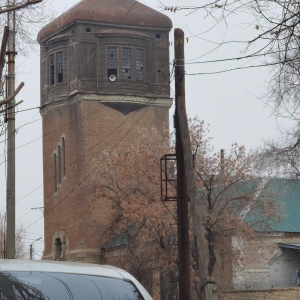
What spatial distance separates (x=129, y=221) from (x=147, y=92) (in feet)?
75.3

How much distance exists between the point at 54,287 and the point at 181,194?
15.0 meters

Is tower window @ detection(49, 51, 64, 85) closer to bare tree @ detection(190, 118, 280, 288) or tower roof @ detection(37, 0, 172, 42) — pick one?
tower roof @ detection(37, 0, 172, 42)

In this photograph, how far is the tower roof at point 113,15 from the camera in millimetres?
69438

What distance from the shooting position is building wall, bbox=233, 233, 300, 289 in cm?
5156

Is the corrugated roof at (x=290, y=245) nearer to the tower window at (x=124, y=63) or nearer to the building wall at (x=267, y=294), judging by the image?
the building wall at (x=267, y=294)

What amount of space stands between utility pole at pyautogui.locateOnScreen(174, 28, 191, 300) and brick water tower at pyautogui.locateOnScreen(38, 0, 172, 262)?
44570 mm

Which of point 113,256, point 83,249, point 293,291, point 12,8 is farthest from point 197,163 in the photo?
point 12,8

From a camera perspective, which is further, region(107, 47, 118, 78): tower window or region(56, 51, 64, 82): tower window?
region(56, 51, 64, 82): tower window

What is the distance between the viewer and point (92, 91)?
227 ft

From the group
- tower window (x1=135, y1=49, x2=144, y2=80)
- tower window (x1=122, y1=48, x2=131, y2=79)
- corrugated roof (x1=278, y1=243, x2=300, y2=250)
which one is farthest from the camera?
tower window (x1=135, y1=49, x2=144, y2=80)

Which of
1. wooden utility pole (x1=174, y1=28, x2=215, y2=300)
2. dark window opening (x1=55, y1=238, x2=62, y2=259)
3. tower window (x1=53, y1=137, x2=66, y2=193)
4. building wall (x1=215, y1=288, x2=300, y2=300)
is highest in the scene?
tower window (x1=53, y1=137, x2=66, y2=193)

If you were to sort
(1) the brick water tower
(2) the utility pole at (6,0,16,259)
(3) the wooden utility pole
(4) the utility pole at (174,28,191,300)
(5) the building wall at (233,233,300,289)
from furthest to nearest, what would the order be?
(1) the brick water tower < (5) the building wall at (233,233,300,289) < (2) the utility pole at (6,0,16,259) < (4) the utility pole at (174,28,191,300) < (3) the wooden utility pole

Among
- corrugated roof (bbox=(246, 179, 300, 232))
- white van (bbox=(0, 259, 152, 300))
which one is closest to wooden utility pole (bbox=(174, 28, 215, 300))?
white van (bbox=(0, 259, 152, 300))

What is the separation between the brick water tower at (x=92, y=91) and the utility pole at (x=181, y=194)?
146 ft
